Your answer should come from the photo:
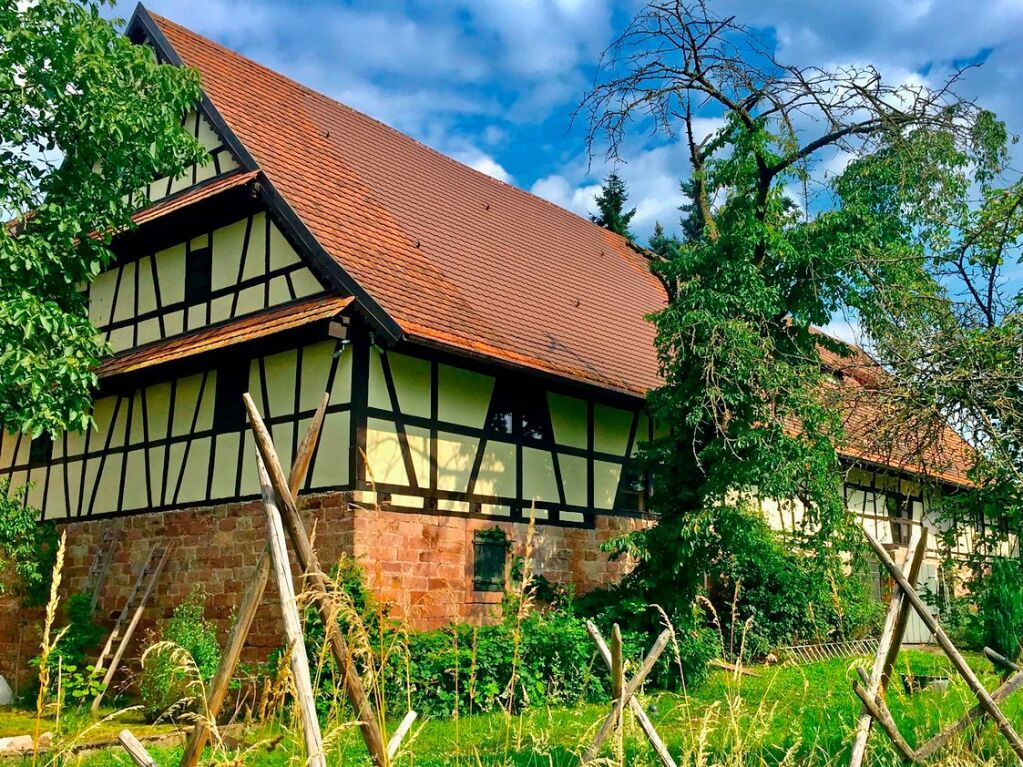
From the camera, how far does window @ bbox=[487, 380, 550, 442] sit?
41.9 feet

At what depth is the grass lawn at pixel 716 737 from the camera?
3566 mm

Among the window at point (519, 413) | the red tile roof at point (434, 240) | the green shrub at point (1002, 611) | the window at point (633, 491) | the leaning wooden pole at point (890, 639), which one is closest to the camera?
the leaning wooden pole at point (890, 639)

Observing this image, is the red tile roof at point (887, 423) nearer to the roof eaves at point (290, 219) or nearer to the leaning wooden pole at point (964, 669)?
the leaning wooden pole at point (964, 669)

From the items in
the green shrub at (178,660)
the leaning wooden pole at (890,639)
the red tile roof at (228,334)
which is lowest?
the green shrub at (178,660)

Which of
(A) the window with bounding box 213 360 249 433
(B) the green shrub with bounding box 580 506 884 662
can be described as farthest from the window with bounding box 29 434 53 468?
(B) the green shrub with bounding box 580 506 884 662

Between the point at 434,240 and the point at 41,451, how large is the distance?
22.5ft

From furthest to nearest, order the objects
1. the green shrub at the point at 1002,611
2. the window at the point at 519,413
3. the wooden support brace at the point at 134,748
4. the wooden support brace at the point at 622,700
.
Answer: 1. the green shrub at the point at 1002,611
2. the window at the point at 519,413
3. the wooden support brace at the point at 622,700
4. the wooden support brace at the point at 134,748

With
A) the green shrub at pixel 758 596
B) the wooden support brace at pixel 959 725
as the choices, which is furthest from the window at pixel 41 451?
the wooden support brace at pixel 959 725

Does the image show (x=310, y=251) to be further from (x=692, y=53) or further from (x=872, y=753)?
(x=872, y=753)

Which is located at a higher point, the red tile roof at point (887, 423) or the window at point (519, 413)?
the window at point (519, 413)

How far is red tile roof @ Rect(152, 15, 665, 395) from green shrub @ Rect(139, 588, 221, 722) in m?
4.16

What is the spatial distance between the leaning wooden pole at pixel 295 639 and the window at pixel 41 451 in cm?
1280

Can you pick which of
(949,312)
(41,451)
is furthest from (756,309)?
(41,451)

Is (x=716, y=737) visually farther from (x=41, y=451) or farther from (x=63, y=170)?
(x=41, y=451)
